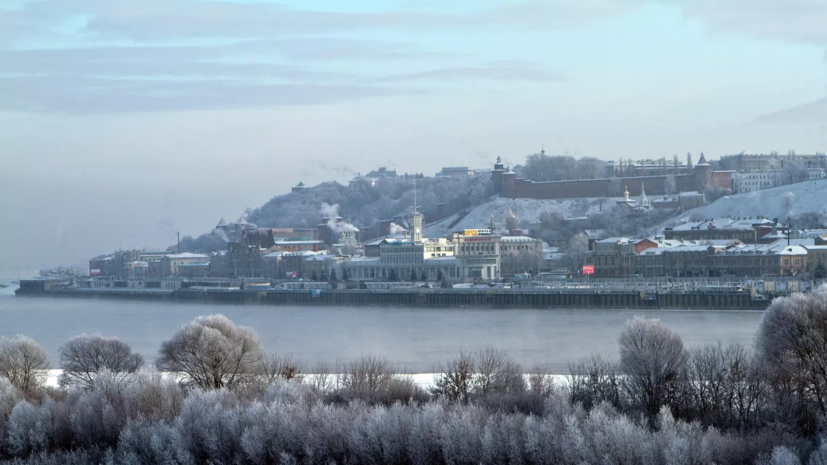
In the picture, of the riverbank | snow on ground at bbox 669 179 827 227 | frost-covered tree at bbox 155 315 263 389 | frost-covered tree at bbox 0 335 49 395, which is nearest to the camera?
frost-covered tree at bbox 155 315 263 389

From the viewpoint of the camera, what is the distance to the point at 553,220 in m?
50.1

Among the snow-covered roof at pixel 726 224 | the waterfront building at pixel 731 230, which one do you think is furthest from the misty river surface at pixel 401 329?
the snow-covered roof at pixel 726 224

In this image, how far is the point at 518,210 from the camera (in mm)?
56375

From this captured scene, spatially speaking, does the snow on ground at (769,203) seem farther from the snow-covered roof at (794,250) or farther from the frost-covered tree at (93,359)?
the frost-covered tree at (93,359)

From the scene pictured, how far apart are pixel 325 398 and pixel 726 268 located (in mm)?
25429

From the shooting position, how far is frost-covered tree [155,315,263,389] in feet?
38.7

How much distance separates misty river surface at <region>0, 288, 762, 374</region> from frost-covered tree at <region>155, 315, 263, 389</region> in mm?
3066

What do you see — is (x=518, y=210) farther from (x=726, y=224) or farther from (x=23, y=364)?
(x=23, y=364)

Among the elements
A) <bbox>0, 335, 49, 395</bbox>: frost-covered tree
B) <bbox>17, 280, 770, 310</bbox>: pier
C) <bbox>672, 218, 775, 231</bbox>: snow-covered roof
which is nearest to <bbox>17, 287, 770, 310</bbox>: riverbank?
<bbox>17, 280, 770, 310</bbox>: pier

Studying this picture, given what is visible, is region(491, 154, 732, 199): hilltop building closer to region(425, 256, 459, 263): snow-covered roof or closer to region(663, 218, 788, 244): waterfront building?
region(663, 218, 788, 244): waterfront building

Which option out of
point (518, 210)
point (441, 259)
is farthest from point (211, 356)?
point (518, 210)

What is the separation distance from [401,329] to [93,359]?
441 inches

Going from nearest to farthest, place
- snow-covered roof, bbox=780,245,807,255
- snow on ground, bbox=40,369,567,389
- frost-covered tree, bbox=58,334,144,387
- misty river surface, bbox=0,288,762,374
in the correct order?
snow on ground, bbox=40,369,567,389, frost-covered tree, bbox=58,334,144,387, misty river surface, bbox=0,288,762,374, snow-covered roof, bbox=780,245,807,255

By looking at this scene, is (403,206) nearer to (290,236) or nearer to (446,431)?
(290,236)
